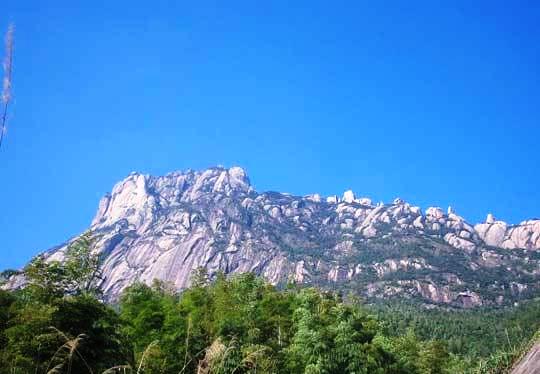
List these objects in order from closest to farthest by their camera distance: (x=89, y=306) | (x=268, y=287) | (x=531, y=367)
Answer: (x=531, y=367) → (x=89, y=306) → (x=268, y=287)

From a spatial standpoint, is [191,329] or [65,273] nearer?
[191,329]

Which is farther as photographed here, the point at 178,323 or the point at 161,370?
the point at 178,323

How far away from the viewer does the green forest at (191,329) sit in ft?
58.9

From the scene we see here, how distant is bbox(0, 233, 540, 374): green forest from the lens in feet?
58.9

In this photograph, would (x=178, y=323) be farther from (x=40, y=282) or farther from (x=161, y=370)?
(x=40, y=282)

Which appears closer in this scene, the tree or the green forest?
the green forest

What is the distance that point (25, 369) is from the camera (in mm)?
15617

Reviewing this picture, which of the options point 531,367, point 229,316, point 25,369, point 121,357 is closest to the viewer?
point 531,367

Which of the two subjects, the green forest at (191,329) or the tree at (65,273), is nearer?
the green forest at (191,329)

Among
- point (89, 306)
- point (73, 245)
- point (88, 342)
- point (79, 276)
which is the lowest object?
point (88, 342)

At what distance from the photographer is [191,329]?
42.7 ft

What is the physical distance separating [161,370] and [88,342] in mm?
8886

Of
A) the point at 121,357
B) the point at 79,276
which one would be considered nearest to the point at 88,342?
the point at 121,357

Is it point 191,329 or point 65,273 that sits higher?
point 65,273
